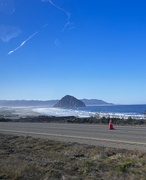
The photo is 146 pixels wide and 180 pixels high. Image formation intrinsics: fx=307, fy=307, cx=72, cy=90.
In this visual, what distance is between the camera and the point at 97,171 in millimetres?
6961

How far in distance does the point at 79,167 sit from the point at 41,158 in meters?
1.76

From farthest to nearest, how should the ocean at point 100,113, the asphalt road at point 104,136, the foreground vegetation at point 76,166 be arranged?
the ocean at point 100,113 → the asphalt road at point 104,136 → the foreground vegetation at point 76,166

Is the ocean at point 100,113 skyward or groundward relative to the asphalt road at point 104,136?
skyward

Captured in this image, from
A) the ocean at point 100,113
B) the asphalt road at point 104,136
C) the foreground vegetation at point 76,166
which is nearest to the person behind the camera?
the foreground vegetation at point 76,166

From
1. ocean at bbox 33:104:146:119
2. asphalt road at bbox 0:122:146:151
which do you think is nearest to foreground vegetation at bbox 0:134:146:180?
asphalt road at bbox 0:122:146:151

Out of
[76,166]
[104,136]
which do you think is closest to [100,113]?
[104,136]

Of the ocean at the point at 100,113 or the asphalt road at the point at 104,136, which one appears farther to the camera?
the ocean at the point at 100,113

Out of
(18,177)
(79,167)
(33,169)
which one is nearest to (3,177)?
(18,177)

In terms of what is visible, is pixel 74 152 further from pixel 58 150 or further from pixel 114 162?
pixel 114 162

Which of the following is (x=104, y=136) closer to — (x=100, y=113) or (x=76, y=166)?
(x=76, y=166)

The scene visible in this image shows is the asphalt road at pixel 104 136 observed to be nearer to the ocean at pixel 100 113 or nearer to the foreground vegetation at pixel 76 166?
the foreground vegetation at pixel 76 166

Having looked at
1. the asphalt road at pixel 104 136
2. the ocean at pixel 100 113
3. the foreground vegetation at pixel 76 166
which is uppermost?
the ocean at pixel 100 113

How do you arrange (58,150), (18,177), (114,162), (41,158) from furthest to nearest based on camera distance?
(58,150)
(41,158)
(114,162)
(18,177)

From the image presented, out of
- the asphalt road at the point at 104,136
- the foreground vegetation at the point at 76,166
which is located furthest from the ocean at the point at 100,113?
the foreground vegetation at the point at 76,166
